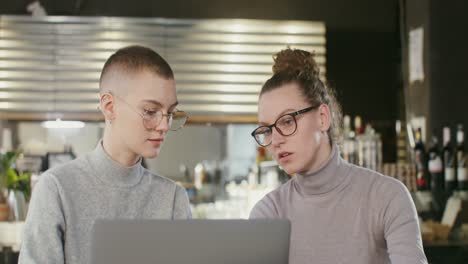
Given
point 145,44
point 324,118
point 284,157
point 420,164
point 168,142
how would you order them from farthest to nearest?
point 168,142 → point 145,44 → point 420,164 → point 324,118 → point 284,157

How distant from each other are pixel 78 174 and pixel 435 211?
2441 mm

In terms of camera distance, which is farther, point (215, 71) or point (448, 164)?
point (215, 71)

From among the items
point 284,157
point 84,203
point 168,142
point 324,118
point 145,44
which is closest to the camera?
point 84,203

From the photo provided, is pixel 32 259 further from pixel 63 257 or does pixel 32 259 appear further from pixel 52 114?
pixel 52 114

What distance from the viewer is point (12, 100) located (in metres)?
5.56

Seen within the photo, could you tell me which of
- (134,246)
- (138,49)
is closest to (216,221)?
(134,246)

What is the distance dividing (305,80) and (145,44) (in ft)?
11.8

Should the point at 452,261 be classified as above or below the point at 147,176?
below

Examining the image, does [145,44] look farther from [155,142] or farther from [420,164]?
[155,142]

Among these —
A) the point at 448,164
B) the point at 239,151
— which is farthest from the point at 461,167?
the point at 239,151

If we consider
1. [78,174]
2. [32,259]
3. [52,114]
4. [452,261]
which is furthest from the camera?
[52,114]

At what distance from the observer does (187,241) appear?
132 cm

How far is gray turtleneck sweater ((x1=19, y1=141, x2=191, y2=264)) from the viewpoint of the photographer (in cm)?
172

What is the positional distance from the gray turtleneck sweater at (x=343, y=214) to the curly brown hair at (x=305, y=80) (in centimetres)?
14
